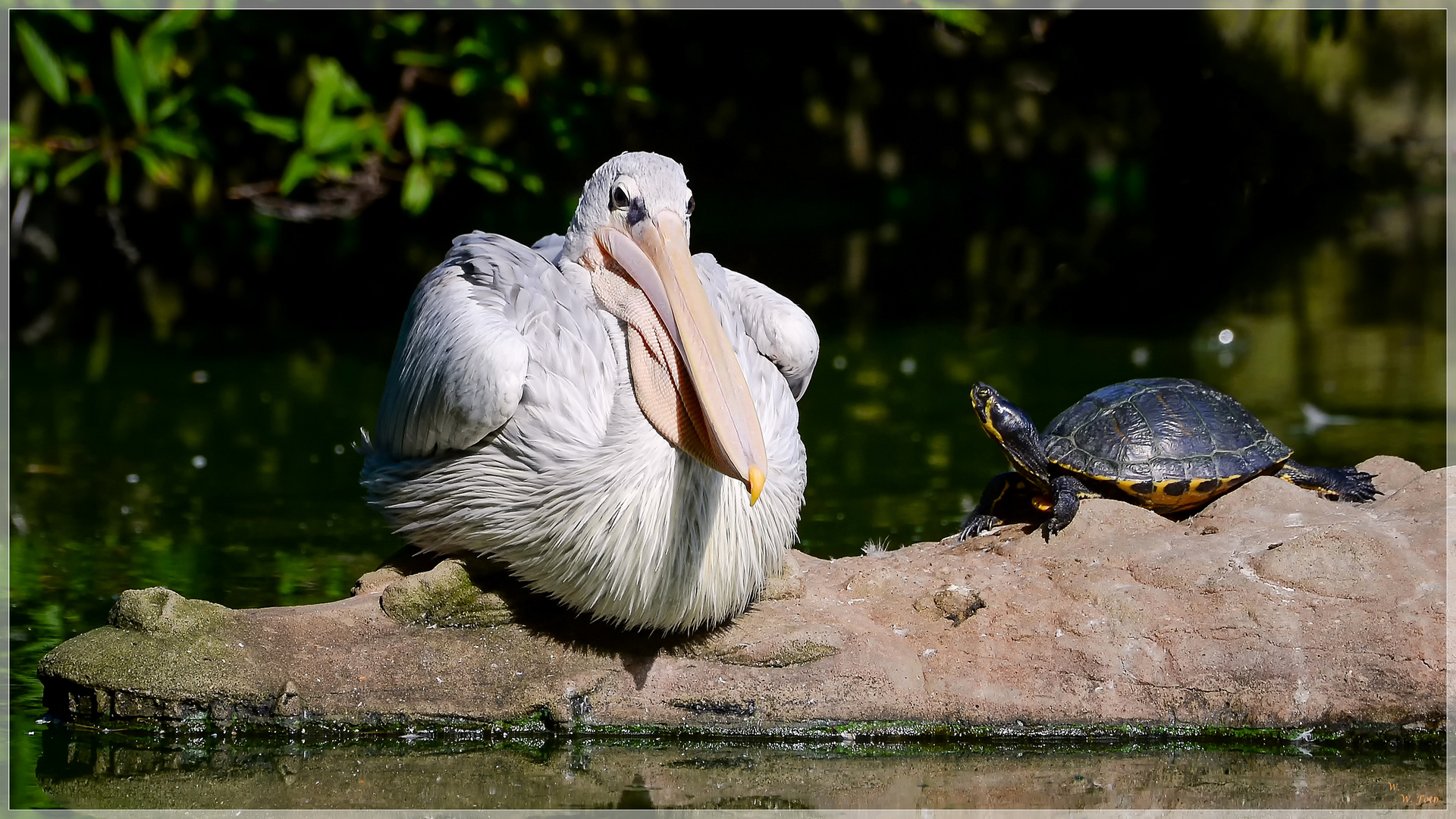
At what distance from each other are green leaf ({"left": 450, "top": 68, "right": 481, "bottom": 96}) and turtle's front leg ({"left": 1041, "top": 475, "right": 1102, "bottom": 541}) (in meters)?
7.52

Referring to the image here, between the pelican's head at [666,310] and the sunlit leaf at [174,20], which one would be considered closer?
the pelican's head at [666,310]

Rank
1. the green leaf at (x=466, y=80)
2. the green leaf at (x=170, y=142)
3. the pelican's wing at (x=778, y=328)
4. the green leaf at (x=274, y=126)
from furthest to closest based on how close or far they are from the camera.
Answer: the green leaf at (x=466, y=80) < the green leaf at (x=274, y=126) < the green leaf at (x=170, y=142) < the pelican's wing at (x=778, y=328)

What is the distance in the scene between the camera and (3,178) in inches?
426

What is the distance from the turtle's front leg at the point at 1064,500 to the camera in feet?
17.8

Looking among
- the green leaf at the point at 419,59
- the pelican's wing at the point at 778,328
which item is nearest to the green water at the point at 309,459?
the pelican's wing at the point at 778,328

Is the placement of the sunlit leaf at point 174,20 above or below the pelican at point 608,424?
above

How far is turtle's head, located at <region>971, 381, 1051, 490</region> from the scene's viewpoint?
5.67 meters

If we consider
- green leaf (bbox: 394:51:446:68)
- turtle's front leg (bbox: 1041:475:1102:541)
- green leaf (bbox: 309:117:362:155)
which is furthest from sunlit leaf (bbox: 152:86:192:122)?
turtle's front leg (bbox: 1041:475:1102:541)

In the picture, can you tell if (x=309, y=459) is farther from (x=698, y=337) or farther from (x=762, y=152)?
(x=762, y=152)

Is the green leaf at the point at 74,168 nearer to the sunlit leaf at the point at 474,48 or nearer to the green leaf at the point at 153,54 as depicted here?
the green leaf at the point at 153,54

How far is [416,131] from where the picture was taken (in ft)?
38.3

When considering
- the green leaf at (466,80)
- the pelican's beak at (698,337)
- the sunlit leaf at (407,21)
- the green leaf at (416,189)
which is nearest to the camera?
the pelican's beak at (698,337)

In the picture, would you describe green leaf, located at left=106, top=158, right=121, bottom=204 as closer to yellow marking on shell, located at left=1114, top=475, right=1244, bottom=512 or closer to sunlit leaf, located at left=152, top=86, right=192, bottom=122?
sunlit leaf, located at left=152, top=86, right=192, bottom=122
